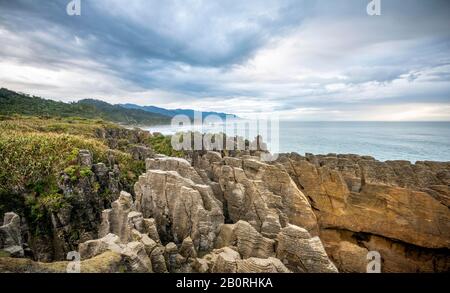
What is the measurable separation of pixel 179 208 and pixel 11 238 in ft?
26.0

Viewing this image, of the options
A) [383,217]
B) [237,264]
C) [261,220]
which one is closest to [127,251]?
[237,264]

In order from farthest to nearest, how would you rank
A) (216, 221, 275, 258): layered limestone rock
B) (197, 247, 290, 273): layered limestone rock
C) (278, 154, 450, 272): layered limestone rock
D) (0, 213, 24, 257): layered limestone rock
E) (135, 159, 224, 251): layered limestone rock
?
(278, 154, 450, 272): layered limestone rock → (135, 159, 224, 251): layered limestone rock → (216, 221, 275, 258): layered limestone rock → (0, 213, 24, 257): layered limestone rock → (197, 247, 290, 273): layered limestone rock

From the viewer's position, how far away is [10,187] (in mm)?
24844

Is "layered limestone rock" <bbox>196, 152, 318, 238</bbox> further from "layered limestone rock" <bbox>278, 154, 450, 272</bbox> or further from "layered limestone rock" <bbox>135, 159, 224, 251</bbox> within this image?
"layered limestone rock" <bbox>278, 154, 450, 272</bbox>

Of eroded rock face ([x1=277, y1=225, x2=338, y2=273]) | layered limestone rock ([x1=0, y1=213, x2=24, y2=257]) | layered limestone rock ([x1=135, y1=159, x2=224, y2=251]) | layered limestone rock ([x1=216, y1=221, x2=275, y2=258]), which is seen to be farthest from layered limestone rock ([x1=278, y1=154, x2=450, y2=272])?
layered limestone rock ([x1=0, y1=213, x2=24, y2=257])

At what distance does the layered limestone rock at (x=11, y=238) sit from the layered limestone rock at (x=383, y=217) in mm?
19697

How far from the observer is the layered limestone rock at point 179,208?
13672 mm

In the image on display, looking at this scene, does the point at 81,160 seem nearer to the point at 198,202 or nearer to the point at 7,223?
the point at 7,223

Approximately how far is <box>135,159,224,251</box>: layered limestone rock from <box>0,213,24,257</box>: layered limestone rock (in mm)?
5940

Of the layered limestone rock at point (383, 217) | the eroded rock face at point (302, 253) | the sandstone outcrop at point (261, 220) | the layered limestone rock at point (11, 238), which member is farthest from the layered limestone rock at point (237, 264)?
the layered limestone rock at point (383, 217)

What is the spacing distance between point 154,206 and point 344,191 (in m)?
17.3

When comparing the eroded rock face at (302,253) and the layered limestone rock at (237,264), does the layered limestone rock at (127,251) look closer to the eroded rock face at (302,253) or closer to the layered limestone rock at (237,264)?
the layered limestone rock at (237,264)

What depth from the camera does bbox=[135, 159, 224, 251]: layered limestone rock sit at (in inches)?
538

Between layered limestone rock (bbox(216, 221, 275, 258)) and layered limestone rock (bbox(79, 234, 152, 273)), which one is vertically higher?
layered limestone rock (bbox(79, 234, 152, 273))
